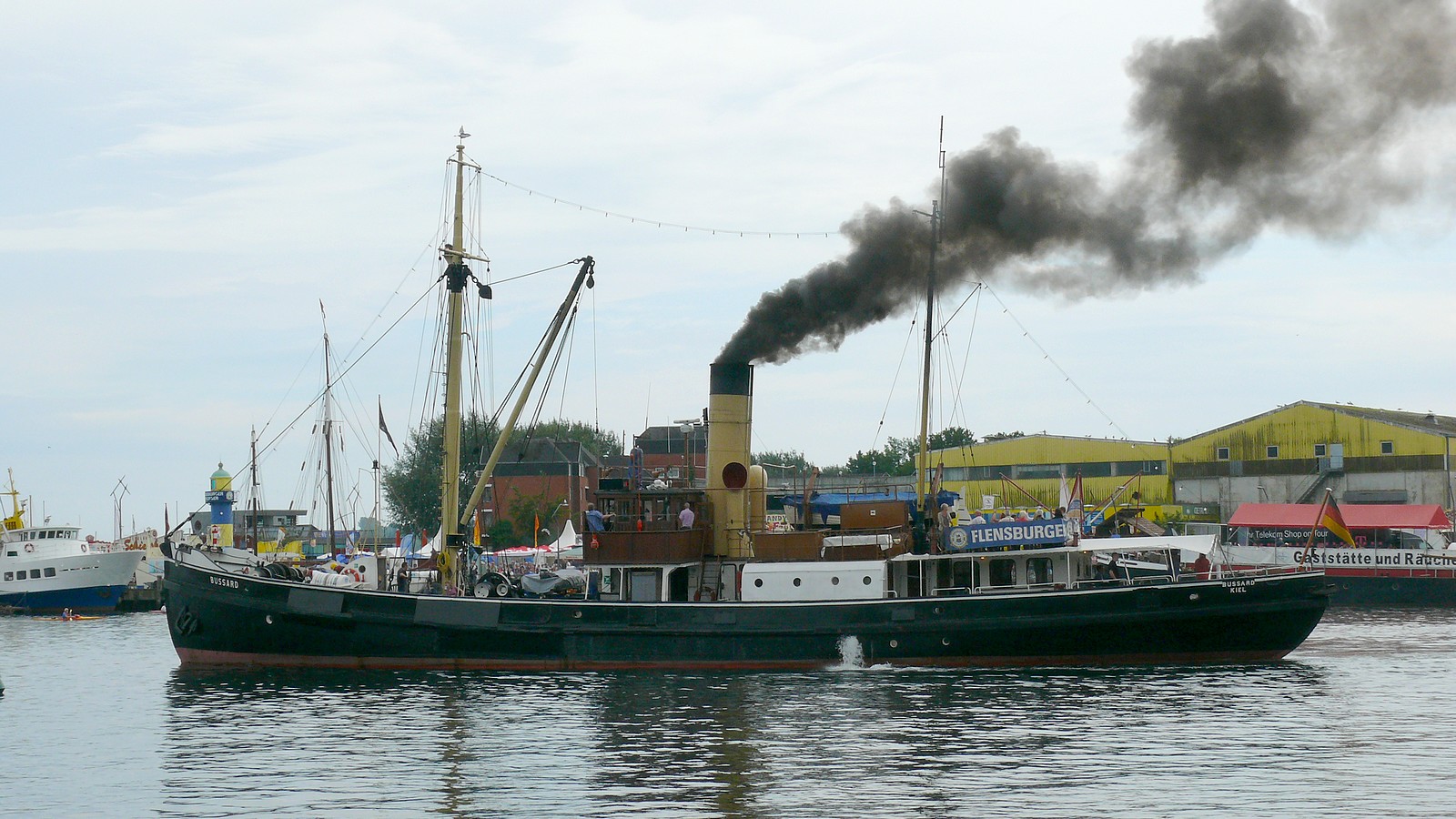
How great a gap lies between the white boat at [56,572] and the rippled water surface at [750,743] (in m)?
44.3

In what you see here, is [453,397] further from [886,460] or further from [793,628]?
[886,460]

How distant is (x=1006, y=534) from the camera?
3788cm

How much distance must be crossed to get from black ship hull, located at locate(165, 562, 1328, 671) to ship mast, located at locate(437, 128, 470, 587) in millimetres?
2700

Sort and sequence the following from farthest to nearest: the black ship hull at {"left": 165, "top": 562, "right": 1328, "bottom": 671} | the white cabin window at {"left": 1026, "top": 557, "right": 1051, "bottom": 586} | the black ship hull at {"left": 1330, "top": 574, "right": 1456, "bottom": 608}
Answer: the black ship hull at {"left": 1330, "top": 574, "right": 1456, "bottom": 608}
the white cabin window at {"left": 1026, "top": 557, "right": 1051, "bottom": 586}
the black ship hull at {"left": 165, "top": 562, "right": 1328, "bottom": 671}

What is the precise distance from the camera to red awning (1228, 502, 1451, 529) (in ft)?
245

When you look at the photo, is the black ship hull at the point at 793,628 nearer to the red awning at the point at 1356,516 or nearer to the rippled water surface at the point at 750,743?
the rippled water surface at the point at 750,743

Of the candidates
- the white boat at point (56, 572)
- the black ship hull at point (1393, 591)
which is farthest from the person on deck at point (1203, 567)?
the white boat at point (56, 572)

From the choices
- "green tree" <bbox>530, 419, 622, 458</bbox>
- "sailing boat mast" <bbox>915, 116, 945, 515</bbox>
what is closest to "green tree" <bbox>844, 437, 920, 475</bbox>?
"green tree" <bbox>530, 419, 622, 458</bbox>

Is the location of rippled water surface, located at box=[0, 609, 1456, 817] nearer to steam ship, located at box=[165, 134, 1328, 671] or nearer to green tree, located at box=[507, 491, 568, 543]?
steam ship, located at box=[165, 134, 1328, 671]

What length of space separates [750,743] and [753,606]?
11.3 m

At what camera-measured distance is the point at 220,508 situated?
8212cm

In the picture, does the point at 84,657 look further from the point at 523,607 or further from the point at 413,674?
the point at 523,607

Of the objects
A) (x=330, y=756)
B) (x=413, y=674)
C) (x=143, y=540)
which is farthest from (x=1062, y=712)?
(x=143, y=540)

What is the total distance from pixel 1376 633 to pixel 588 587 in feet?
100
